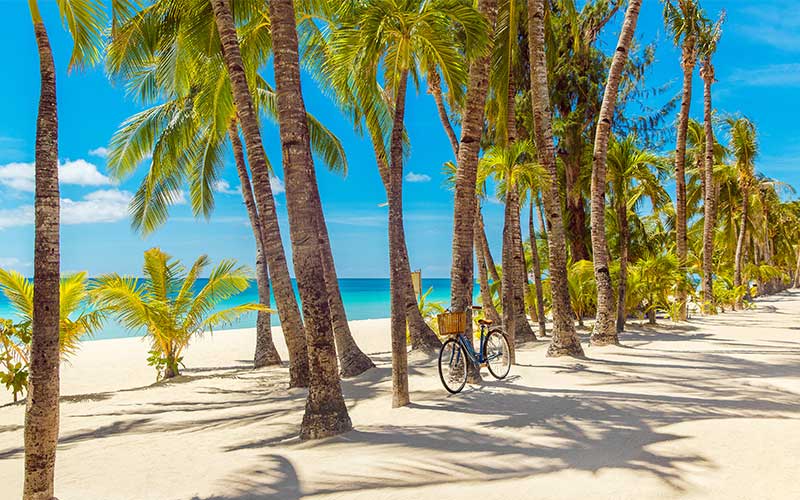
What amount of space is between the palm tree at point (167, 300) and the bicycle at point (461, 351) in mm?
5238

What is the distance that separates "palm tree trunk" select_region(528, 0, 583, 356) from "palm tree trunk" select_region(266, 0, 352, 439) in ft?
18.6

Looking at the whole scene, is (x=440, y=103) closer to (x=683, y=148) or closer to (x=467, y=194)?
(x=467, y=194)

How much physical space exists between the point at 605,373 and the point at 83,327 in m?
9.82

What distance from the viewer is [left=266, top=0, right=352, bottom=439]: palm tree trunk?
638cm

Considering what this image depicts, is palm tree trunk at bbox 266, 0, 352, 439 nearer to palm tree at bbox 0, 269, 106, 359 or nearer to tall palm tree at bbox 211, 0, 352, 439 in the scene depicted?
tall palm tree at bbox 211, 0, 352, 439

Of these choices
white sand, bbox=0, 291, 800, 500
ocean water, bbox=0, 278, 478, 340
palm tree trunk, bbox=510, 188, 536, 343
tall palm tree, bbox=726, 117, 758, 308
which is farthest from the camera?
ocean water, bbox=0, 278, 478, 340

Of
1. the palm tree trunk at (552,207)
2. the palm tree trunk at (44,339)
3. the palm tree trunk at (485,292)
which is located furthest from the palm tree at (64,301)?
the palm tree trunk at (552,207)

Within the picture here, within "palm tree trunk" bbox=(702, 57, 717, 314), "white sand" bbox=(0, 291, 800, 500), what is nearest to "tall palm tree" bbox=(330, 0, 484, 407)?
"white sand" bbox=(0, 291, 800, 500)

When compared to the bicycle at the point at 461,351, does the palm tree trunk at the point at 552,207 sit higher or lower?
higher

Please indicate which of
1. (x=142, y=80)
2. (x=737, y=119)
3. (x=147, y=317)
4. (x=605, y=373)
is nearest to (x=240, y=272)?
(x=147, y=317)

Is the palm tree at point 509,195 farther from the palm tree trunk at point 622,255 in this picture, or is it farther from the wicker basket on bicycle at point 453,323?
the wicker basket on bicycle at point 453,323

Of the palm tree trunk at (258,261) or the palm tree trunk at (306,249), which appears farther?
the palm tree trunk at (258,261)

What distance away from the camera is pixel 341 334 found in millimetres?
11328

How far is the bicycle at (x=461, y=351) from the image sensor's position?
8.08m
